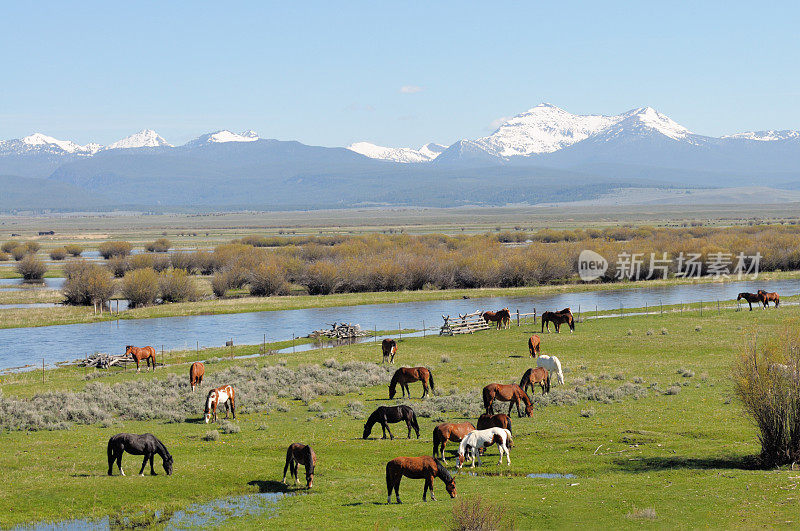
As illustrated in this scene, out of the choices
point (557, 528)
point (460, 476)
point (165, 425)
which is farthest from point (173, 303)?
point (557, 528)

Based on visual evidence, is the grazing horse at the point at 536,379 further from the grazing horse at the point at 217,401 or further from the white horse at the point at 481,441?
the grazing horse at the point at 217,401

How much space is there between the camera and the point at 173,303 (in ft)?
241

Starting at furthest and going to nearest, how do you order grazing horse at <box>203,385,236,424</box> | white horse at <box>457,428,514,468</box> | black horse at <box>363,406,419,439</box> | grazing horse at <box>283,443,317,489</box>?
grazing horse at <box>203,385,236,424</box>
black horse at <box>363,406,419,439</box>
white horse at <box>457,428,514,468</box>
grazing horse at <box>283,443,317,489</box>

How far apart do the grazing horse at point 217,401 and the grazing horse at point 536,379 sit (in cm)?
1120

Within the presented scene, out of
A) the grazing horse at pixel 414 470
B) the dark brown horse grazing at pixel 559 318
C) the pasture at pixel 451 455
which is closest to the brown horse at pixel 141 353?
the pasture at pixel 451 455

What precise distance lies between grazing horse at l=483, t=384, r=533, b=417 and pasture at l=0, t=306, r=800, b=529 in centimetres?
55

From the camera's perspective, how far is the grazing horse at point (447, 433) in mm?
21938

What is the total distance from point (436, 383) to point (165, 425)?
1226 cm

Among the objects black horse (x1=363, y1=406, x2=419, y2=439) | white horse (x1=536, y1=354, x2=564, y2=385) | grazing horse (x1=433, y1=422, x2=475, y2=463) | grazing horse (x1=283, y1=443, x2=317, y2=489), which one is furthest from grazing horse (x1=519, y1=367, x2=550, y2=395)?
grazing horse (x1=283, y1=443, x2=317, y2=489)

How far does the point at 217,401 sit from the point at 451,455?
1022cm

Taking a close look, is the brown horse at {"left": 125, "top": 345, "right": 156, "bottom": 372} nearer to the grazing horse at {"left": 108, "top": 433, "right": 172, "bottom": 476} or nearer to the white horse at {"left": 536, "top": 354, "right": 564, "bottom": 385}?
the grazing horse at {"left": 108, "top": 433, "right": 172, "bottom": 476}

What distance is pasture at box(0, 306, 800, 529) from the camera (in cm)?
1792

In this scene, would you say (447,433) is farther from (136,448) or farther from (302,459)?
(136,448)

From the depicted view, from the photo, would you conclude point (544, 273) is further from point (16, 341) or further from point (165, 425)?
point (165, 425)
